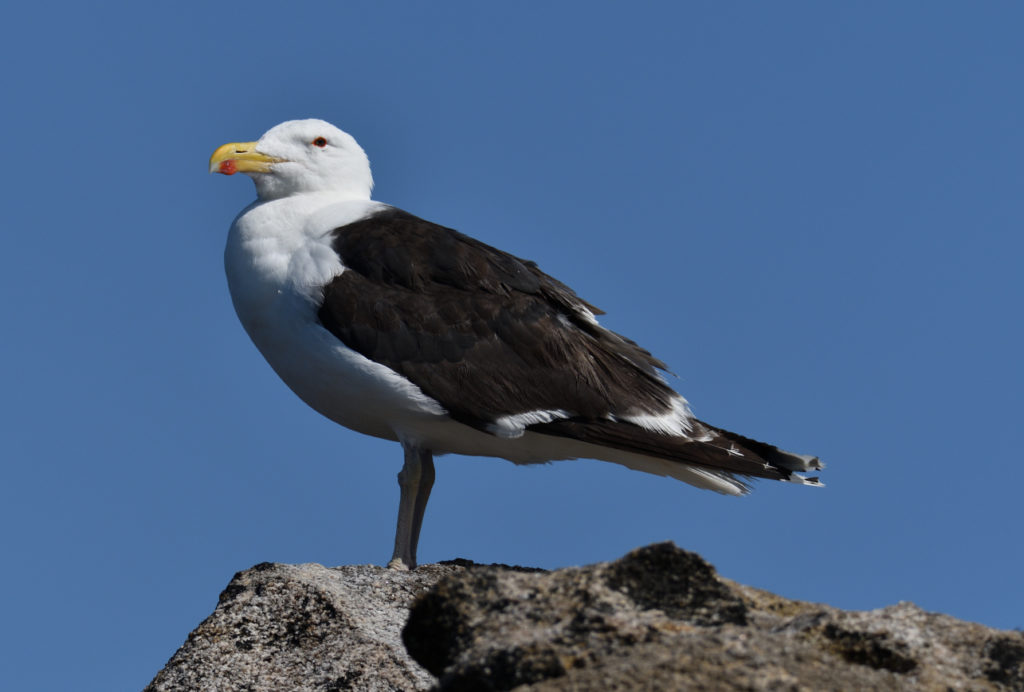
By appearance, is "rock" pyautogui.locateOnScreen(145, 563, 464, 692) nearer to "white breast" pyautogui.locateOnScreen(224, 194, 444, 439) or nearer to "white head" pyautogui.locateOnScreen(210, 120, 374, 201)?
"white breast" pyautogui.locateOnScreen(224, 194, 444, 439)

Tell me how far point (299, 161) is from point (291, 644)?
5.72 metres

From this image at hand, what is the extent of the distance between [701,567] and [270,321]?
6017 mm

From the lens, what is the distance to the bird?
373 inches

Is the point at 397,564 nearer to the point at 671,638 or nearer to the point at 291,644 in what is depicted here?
the point at 291,644

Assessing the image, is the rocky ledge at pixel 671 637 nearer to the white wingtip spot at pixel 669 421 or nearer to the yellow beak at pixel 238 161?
the white wingtip spot at pixel 669 421

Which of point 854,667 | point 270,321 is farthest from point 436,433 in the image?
point 854,667

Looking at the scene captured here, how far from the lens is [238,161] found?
36.7 feet

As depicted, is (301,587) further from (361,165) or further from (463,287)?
(361,165)

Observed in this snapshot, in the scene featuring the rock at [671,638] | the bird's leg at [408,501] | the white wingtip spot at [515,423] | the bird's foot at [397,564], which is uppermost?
the white wingtip spot at [515,423]

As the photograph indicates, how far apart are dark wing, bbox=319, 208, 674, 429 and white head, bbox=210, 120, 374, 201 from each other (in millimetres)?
1284

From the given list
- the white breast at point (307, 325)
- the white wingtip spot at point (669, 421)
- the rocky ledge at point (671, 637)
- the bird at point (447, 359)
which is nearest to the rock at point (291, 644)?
the rocky ledge at point (671, 637)

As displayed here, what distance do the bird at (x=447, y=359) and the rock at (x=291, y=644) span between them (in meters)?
2.66

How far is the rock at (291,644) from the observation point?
6.29m

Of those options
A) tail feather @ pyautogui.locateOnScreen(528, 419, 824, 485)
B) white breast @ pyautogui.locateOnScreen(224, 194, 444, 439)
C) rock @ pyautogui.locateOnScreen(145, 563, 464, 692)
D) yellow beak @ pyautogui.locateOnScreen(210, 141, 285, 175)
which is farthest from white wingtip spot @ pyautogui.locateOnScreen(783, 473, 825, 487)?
yellow beak @ pyautogui.locateOnScreen(210, 141, 285, 175)
